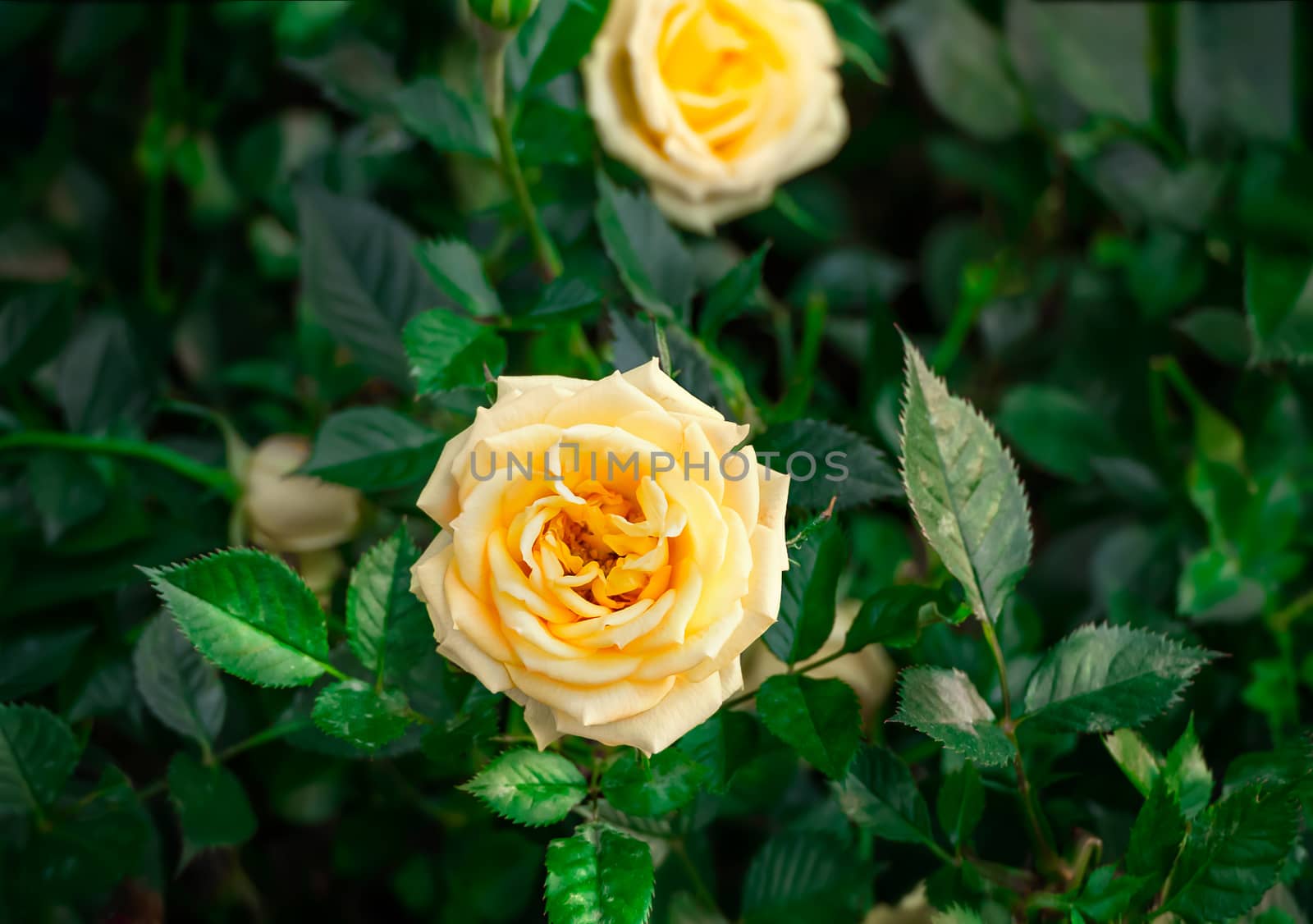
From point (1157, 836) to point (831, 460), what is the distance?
20 centimetres

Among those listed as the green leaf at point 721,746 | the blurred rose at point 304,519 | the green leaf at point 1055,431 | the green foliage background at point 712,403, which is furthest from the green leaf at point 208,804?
the green leaf at point 1055,431

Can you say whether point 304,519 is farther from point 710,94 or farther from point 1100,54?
point 1100,54

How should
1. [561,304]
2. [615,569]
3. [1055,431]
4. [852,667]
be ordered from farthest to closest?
[1055,431] → [852,667] → [561,304] → [615,569]

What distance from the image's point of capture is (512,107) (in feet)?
1.66

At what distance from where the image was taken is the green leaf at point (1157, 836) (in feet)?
1.28

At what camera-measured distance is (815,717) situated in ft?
1.28

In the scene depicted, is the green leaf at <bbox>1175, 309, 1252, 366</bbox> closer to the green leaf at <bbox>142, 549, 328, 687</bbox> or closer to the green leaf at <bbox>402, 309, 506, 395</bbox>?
the green leaf at <bbox>402, 309, 506, 395</bbox>

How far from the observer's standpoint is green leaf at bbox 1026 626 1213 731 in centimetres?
39

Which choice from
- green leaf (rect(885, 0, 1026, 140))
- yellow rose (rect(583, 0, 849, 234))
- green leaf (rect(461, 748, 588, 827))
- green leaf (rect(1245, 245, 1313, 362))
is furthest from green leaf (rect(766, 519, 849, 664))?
green leaf (rect(885, 0, 1026, 140))

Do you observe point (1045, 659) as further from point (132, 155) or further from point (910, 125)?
point (132, 155)

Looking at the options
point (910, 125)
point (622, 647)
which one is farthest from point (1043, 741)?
point (910, 125)

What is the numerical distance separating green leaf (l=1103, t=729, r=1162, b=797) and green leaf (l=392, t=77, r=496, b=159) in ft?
1.36

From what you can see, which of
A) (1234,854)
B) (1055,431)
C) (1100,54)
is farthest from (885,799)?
(1100,54)

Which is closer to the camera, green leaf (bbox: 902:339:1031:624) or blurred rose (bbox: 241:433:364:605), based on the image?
green leaf (bbox: 902:339:1031:624)
